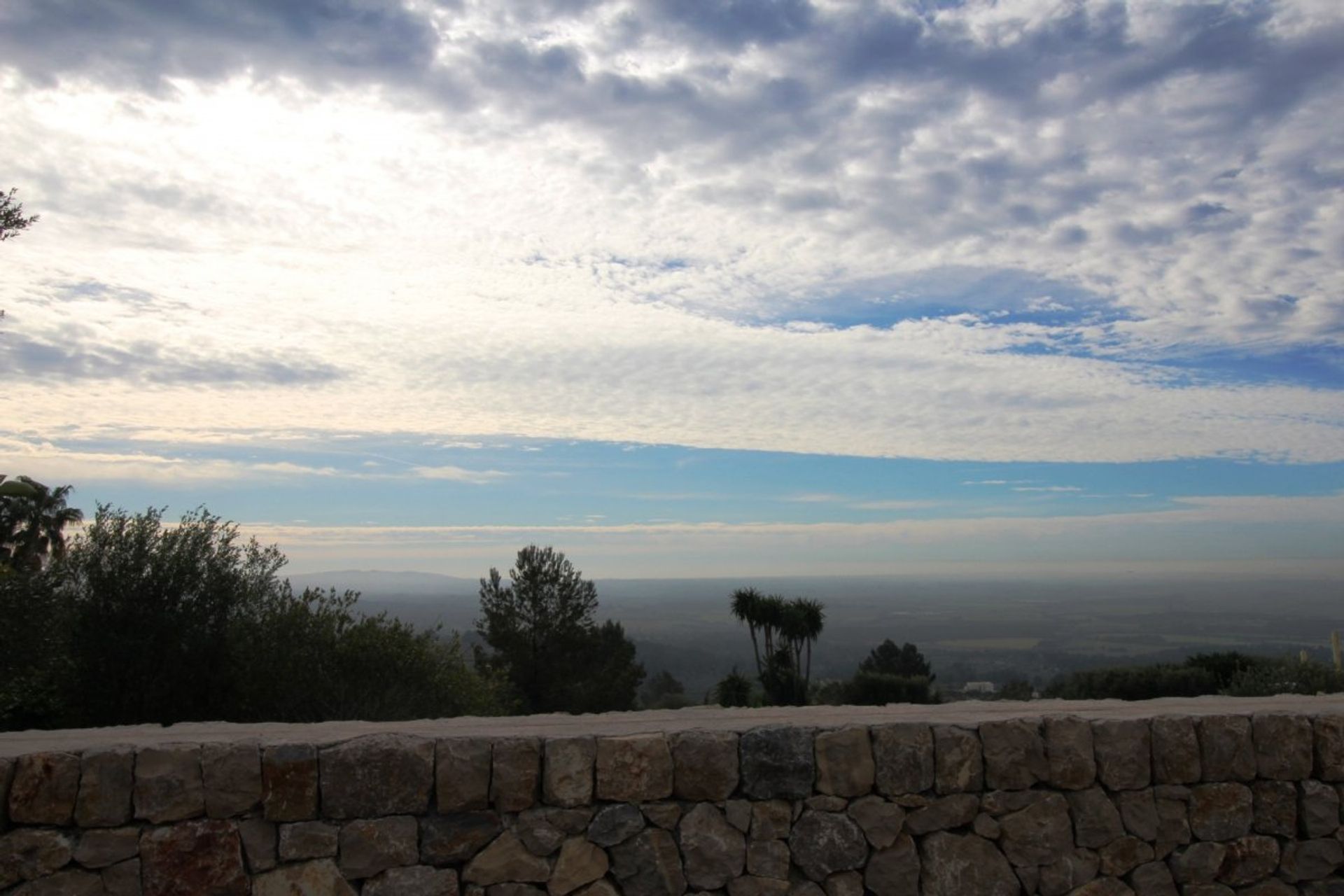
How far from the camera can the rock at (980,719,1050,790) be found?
6.06 m

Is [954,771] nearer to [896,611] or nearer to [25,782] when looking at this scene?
[25,782]

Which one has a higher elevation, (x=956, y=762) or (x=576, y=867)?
(x=956, y=762)

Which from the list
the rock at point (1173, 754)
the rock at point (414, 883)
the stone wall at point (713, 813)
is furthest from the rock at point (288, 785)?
the rock at point (1173, 754)

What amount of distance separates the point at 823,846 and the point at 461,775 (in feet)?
6.85

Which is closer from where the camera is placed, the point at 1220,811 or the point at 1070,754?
the point at 1070,754

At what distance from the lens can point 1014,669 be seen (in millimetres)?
70375

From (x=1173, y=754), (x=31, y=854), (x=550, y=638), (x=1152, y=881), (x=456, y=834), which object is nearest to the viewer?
(x=31, y=854)

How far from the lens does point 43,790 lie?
207 inches

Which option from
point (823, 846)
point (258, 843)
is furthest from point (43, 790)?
point (823, 846)

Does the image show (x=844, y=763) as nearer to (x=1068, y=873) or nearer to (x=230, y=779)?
(x=1068, y=873)

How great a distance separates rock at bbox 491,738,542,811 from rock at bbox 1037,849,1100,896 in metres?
3.06

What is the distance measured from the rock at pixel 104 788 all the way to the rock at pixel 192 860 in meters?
0.08

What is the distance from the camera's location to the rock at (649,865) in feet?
18.5

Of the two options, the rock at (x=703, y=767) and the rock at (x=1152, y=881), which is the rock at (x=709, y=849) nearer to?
the rock at (x=703, y=767)
